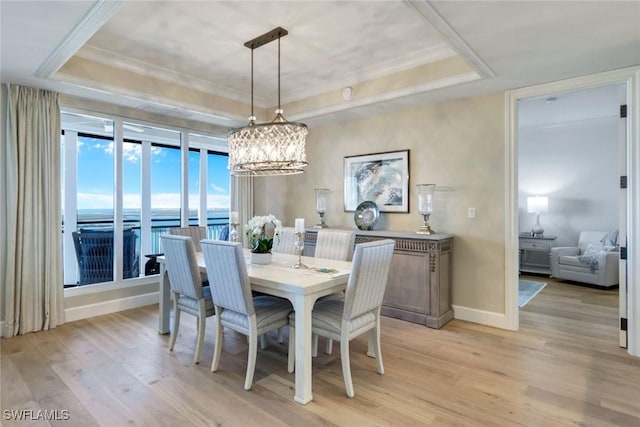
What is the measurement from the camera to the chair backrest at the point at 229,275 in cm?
239

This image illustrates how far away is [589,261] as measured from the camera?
546 centimetres

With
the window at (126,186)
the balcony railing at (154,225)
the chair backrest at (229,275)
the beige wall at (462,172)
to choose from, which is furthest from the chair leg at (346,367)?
the window at (126,186)

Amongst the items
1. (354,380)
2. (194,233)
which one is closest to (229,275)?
(354,380)

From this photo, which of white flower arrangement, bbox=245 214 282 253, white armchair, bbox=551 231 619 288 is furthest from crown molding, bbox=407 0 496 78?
white armchair, bbox=551 231 619 288

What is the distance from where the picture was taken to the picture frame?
4.38 meters

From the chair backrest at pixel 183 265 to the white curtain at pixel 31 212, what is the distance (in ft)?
5.22

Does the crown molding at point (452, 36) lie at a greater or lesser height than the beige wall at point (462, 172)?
greater

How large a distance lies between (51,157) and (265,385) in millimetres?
3247

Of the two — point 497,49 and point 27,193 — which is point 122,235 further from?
point 497,49

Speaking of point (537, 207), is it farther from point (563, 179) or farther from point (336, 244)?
point (336, 244)

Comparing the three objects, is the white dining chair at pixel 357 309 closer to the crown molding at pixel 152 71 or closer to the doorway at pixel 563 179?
the crown molding at pixel 152 71

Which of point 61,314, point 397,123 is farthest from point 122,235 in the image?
point 397,123

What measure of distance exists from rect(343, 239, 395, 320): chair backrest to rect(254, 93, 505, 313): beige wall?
1776mm

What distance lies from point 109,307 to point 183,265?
2007mm
